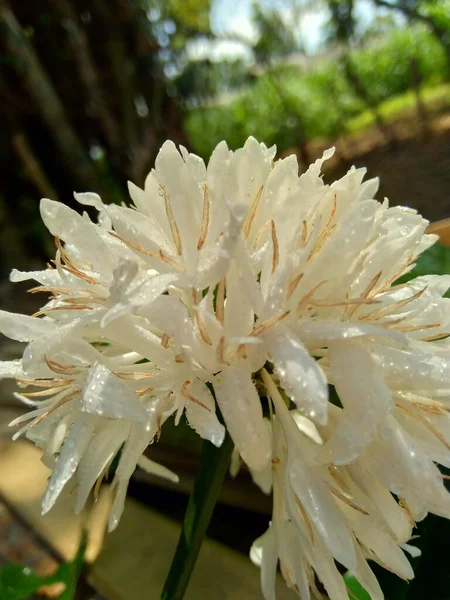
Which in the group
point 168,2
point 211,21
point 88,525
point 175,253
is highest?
Answer: point 211,21

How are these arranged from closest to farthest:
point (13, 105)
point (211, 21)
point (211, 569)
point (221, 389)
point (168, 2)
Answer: point (221, 389) < point (211, 569) < point (13, 105) < point (168, 2) < point (211, 21)

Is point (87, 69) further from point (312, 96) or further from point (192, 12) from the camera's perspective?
point (312, 96)

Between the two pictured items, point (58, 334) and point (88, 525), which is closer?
point (58, 334)

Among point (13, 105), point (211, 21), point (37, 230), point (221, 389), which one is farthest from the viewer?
point (211, 21)

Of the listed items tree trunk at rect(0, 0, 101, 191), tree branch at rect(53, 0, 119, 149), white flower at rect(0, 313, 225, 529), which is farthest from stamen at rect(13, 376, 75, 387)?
tree branch at rect(53, 0, 119, 149)

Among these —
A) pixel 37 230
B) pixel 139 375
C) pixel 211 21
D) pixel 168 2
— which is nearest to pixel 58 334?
pixel 139 375

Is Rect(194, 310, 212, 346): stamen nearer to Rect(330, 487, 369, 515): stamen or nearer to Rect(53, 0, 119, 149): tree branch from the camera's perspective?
Rect(330, 487, 369, 515): stamen

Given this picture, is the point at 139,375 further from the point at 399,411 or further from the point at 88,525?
the point at 88,525
